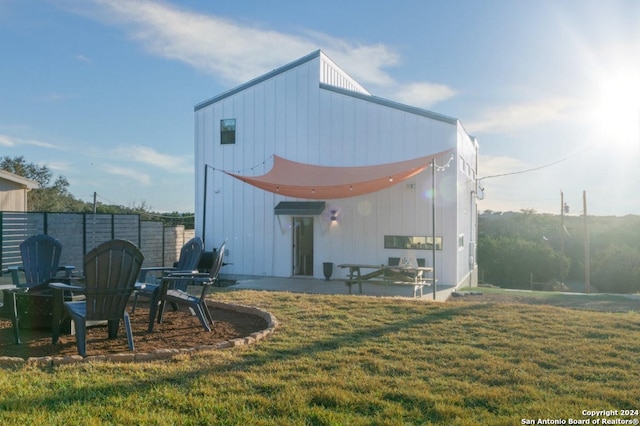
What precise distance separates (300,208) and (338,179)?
180 centimetres

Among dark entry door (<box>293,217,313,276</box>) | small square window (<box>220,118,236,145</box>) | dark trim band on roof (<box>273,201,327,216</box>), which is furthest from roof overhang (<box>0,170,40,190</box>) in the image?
dark entry door (<box>293,217,313,276</box>)

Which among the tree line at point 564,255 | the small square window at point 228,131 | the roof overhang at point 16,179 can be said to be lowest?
the tree line at point 564,255

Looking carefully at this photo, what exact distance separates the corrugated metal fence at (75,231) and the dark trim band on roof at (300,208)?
3.35 meters

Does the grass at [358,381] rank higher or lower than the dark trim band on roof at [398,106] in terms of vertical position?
lower

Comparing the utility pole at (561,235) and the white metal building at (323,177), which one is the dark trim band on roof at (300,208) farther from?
the utility pole at (561,235)

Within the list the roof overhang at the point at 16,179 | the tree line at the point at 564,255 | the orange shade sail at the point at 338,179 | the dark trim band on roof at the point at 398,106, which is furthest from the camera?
the tree line at the point at 564,255

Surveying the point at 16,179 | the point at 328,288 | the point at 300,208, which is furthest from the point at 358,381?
the point at 16,179

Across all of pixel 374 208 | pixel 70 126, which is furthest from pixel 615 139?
pixel 70 126

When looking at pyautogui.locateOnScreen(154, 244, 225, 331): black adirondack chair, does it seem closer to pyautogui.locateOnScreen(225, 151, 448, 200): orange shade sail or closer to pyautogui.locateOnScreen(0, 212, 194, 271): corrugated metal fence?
pyautogui.locateOnScreen(225, 151, 448, 200): orange shade sail

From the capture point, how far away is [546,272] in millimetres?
33500

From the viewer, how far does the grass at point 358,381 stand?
8.66 ft

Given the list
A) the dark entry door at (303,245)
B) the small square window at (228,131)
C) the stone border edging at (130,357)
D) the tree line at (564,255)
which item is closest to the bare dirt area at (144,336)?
the stone border edging at (130,357)

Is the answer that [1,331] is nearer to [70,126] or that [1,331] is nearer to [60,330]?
[60,330]

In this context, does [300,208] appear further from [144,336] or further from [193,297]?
[144,336]
